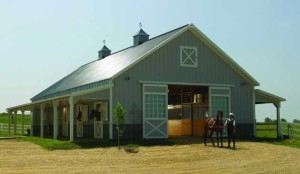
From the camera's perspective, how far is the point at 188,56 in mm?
25625

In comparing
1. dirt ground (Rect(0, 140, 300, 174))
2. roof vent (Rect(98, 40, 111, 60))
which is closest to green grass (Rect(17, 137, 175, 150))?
dirt ground (Rect(0, 140, 300, 174))

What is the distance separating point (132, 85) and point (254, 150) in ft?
22.5

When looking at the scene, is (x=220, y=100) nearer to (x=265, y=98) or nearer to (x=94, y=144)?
(x=265, y=98)

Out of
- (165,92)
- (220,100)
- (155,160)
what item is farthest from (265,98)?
(155,160)

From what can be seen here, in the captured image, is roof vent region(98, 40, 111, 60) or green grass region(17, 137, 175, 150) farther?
roof vent region(98, 40, 111, 60)

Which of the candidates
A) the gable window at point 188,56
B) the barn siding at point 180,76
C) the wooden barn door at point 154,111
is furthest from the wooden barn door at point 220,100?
the wooden barn door at point 154,111

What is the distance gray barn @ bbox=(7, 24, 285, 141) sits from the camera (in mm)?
23547

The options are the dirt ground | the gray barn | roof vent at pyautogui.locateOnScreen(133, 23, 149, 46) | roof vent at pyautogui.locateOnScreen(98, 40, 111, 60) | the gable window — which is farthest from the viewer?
roof vent at pyautogui.locateOnScreen(98, 40, 111, 60)

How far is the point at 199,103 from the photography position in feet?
92.3

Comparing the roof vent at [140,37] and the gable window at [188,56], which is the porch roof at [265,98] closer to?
the gable window at [188,56]

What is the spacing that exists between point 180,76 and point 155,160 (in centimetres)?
891

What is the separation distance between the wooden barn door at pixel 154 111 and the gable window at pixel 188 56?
6.19ft

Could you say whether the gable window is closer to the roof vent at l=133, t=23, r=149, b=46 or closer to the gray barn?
the gray barn

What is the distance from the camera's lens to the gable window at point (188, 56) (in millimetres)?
25422
